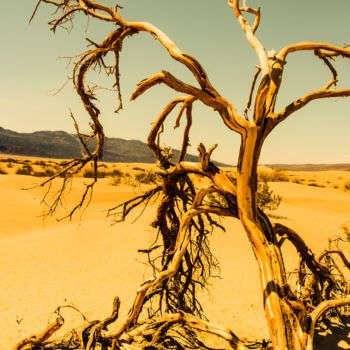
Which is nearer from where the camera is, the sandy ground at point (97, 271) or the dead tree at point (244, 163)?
Result: the dead tree at point (244, 163)

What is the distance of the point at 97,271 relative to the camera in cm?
779

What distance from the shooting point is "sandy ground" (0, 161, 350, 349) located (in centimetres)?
564

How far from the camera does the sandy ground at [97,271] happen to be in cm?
564

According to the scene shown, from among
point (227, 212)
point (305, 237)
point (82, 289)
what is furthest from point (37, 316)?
point (305, 237)

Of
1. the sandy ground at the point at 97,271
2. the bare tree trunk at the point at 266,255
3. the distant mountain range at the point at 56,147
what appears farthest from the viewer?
the distant mountain range at the point at 56,147

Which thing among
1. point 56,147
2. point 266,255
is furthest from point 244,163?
point 56,147

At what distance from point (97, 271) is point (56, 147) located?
125497mm

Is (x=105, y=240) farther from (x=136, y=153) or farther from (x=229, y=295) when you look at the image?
(x=136, y=153)

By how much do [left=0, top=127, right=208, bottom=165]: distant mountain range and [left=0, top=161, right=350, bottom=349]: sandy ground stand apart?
236 ft

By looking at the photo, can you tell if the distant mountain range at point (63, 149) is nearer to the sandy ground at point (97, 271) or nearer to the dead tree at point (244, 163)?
the sandy ground at point (97, 271)

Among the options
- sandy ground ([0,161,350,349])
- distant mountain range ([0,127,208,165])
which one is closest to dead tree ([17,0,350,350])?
sandy ground ([0,161,350,349])

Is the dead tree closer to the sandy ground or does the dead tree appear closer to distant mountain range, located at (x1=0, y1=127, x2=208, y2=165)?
the sandy ground

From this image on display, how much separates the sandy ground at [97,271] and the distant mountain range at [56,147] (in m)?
72.0

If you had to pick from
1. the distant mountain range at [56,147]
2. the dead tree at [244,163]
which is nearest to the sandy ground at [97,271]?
the dead tree at [244,163]
